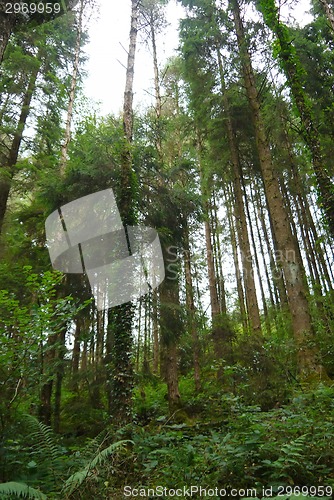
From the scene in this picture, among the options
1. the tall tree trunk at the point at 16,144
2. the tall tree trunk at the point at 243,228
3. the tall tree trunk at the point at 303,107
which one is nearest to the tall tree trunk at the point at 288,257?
the tall tree trunk at the point at 243,228

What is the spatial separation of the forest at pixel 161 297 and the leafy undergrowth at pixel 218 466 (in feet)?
0.07

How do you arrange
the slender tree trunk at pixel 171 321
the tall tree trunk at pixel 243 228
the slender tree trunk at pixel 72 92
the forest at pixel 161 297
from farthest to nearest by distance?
the slender tree trunk at pixel 72 92 < the tall tree trunk at pixel 243 228 < the slender tree trunk at pixel 171 321 < the forest at pixel 161 297

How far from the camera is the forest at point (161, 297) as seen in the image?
11.3 ft

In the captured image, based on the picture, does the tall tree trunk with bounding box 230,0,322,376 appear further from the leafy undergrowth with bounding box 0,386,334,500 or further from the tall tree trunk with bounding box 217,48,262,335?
the leafy undergrowth with bounding box 0,386,334,500

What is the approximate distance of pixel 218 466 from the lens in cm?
336

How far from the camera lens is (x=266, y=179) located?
28.0 feet

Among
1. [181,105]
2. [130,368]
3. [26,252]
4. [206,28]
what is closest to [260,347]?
[130,368]

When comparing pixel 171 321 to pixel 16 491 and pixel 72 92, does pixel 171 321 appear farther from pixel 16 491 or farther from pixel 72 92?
pixel 72 92

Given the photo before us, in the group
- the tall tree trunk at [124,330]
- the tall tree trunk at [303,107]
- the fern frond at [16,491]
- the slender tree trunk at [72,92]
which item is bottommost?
the fern frond at [16,491]

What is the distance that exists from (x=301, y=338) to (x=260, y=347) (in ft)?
2.96

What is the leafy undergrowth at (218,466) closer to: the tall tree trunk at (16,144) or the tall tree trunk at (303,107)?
the tall tree trunk at (303,107)

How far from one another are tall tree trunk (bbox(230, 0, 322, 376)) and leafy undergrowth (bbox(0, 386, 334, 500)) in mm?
2812

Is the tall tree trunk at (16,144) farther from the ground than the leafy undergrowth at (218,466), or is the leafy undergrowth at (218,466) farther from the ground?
the tall tree trunk at (16,144)

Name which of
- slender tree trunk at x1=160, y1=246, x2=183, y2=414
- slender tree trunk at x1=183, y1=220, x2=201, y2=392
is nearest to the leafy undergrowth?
slender tree trunk at x1=160, y1=246, x2=183, y2=414
